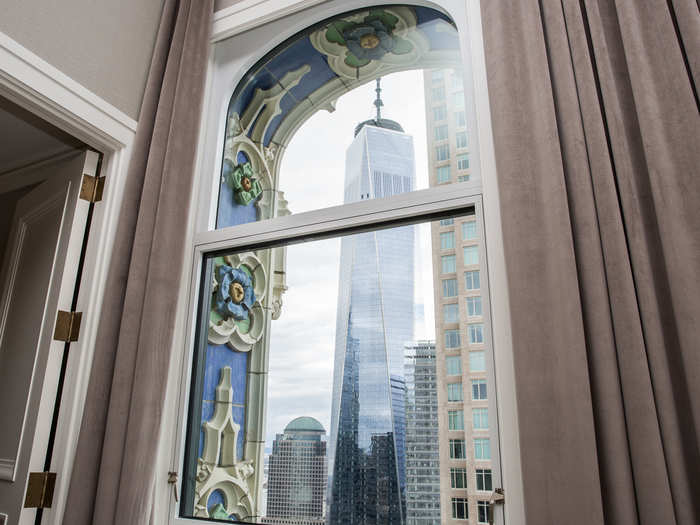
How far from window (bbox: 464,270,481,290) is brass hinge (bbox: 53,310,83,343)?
3.89ft

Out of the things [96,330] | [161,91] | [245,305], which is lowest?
[96,330]

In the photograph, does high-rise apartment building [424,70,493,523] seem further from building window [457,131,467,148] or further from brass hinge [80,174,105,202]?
brass hinge [80,174,105,202]

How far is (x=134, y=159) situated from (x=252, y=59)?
612mm

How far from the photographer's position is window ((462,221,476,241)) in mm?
1361

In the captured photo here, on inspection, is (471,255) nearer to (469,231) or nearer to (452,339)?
(469,231)

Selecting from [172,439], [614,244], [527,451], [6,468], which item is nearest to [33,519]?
[6,468]

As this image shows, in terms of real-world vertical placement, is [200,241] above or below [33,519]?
above

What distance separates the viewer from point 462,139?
1488mm

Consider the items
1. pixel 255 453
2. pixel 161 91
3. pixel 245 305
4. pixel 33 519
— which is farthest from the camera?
pixel 161 91

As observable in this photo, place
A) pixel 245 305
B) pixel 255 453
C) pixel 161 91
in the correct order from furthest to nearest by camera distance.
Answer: pixel 161 91 → pixel 245 305 → pixel 255 453

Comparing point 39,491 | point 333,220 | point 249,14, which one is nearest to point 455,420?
point 333,220

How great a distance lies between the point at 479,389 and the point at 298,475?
574 mm

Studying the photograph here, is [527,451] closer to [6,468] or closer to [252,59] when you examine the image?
[6,468]

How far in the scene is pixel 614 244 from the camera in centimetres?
104
